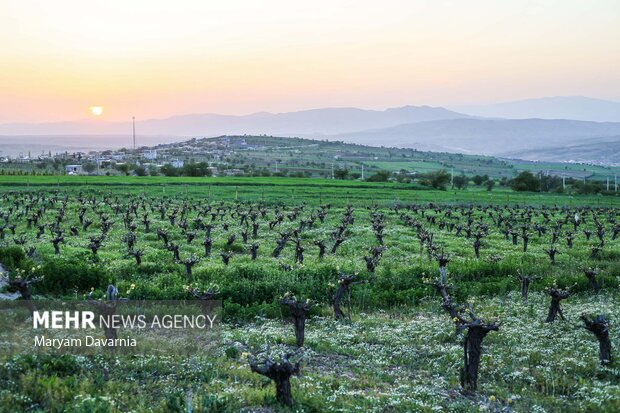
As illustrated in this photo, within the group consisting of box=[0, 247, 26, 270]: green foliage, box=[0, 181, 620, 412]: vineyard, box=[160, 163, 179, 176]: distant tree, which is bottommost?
box=[0, 181, 620, 412]: vineyard

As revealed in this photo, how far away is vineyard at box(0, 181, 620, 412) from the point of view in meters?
12.0

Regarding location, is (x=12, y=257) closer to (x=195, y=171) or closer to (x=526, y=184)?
(x=195, y=171)

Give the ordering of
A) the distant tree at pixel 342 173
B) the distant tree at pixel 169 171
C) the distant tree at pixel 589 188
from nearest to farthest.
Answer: the distant tree at pixel 589 188
the distant tree at pixel 169 171
the distant tree at pixel 342 173

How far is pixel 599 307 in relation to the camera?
66.8 feet

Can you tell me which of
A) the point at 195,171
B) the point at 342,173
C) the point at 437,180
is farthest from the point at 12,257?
the point at 342,173

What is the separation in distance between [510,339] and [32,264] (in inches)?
760

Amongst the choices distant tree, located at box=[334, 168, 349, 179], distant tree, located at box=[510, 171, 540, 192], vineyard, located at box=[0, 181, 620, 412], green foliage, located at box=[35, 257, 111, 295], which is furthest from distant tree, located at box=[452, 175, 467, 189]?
green foliage, located at box=[35, 257, 111, 295]

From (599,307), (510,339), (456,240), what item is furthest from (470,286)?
(456,240)

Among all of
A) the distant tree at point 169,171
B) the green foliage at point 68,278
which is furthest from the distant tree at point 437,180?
the green foliage at point 68,278

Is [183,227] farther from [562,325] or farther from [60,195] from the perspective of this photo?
[60,195]

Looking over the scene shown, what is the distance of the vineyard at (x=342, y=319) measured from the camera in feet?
39.5

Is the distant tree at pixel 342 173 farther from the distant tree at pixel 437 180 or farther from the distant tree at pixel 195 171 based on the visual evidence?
the distant tree at pixel 195 171

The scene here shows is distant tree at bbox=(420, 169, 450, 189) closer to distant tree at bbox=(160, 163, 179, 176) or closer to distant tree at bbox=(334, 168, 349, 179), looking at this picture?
distant tree at bbox=(334, 168, 349, 179)

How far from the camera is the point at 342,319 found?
19.3m
